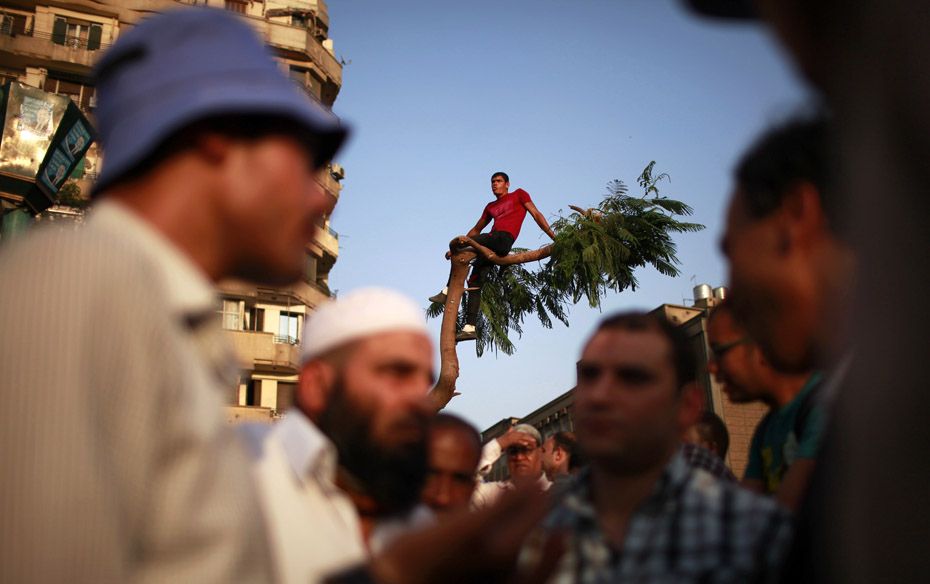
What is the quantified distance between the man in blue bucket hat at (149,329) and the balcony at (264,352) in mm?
41028

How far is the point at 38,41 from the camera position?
121 ft

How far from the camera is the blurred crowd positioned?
2.05 feet

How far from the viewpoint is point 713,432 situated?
15.0ft

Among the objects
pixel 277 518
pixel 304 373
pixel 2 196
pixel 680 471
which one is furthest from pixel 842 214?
pixel 2 196

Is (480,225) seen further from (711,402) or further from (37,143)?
(711,402)

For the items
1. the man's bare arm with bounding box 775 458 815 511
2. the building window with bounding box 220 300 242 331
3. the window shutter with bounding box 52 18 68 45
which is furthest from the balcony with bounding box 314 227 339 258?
the man's bare arm with bounding box 775 458 815 511

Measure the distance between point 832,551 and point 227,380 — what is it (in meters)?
0.80

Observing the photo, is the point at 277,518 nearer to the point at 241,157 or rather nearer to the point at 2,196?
the point at 241,157

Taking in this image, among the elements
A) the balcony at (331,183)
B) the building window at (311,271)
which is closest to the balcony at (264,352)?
the building window at (311,271)

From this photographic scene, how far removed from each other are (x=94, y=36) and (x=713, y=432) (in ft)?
138

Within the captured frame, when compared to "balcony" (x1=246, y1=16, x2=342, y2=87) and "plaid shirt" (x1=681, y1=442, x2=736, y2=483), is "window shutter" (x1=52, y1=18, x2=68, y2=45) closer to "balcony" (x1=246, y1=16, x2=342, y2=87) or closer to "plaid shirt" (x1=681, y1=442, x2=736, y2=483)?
"balcony" (x1=246, y1=16, x2=342, y2=87)

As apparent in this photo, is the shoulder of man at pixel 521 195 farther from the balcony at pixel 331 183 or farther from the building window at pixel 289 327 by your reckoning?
the building window at pixel 289 327

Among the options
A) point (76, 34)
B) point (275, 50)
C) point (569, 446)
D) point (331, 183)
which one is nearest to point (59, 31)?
point (76, 34)

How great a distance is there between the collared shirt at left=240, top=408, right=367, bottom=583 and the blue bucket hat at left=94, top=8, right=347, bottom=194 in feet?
2.22
